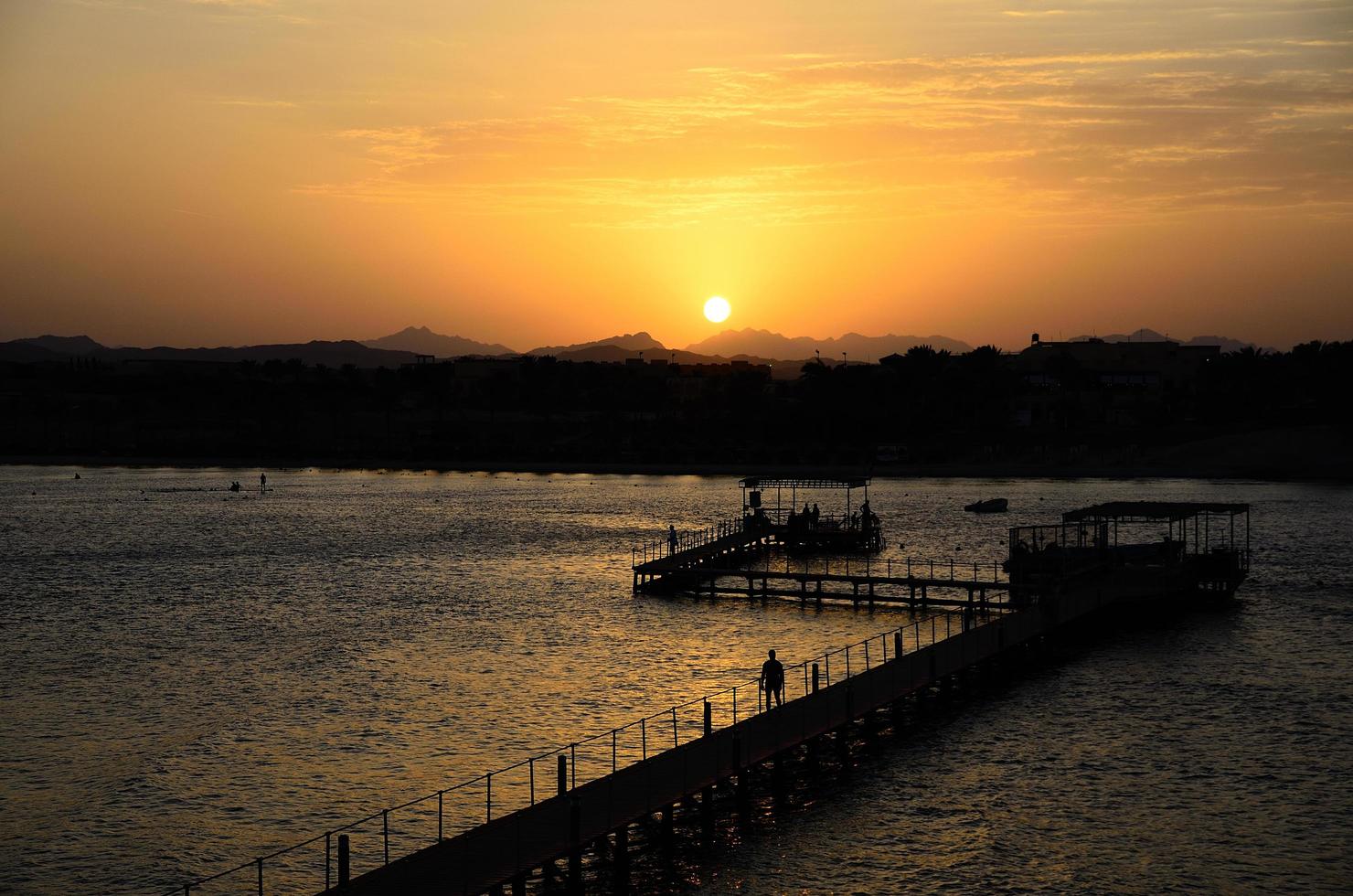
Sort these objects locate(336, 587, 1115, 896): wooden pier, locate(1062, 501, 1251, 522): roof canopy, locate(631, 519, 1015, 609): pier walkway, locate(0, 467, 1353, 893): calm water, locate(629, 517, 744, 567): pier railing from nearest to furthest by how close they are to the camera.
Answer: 1. locate(336, 587, 1115, 896): wooden pier
2. locate(0, 467, 1353, 893): calm water
3. locate(1062, 501, 1251, 522): roof canopy
4. locate(631, 519, 1015, 609): pier walkway
5. locate(629, 517, 744, 567): pier railing

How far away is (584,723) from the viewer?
129 feet

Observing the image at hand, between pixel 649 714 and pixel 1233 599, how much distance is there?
36364mm

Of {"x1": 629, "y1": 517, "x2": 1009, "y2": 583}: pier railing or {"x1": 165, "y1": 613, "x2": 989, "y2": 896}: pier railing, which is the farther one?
{"x1": 629, "y1": 517, "x2": 1009, "y2": 583}: pier railing

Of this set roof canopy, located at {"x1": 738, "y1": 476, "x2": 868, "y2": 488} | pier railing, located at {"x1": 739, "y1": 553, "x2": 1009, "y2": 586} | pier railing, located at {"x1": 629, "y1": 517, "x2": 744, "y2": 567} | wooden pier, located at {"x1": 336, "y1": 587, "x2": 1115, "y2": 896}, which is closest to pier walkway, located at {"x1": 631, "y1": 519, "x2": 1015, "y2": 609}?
pier railing, located at {"x1": 739, "y1": 553, "x2": 1009, "y2": 586}

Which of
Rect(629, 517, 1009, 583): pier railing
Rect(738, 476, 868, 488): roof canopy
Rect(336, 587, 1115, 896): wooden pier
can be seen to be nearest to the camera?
Rect(336, 587, 1115, 896): wooden pier

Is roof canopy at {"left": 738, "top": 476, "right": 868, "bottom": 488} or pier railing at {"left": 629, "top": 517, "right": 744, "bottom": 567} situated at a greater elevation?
roof canopy at {"left": 738, "top": 476, "right": 868, "bottom": 488}

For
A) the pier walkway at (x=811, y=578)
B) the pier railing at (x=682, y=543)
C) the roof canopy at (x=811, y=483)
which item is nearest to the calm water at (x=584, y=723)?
the pier walkway at (x=811, y=578)

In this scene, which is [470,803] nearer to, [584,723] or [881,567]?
[584,723]

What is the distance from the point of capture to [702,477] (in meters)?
191

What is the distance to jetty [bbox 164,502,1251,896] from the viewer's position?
24578 mm

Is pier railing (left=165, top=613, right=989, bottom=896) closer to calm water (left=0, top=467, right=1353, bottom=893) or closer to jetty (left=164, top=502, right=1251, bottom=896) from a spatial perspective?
jetty (left=164, top=502, right=1251, bottom=896)

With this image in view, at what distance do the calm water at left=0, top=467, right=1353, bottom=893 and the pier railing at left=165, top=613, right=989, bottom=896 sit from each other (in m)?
0.70

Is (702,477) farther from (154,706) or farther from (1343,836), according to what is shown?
(1343,836)

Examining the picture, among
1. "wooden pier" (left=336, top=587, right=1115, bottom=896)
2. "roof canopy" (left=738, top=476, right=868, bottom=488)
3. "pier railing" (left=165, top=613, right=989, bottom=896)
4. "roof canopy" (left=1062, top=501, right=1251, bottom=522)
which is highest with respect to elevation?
"roof canopy" (left=738, top=476, right=868, bottom=488)
